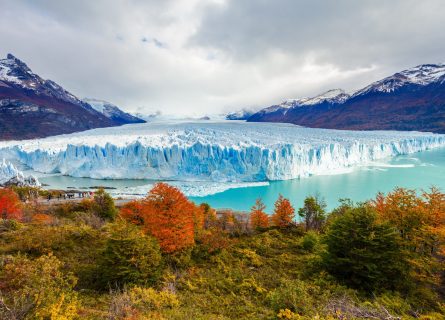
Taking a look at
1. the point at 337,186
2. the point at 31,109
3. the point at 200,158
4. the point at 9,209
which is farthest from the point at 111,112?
the point at 9,209

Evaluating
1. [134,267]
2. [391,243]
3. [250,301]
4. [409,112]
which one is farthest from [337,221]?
[409,112]

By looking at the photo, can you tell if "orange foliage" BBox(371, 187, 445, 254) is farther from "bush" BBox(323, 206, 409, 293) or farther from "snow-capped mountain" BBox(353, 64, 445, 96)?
"snow-capped mountain" BBox(353, 64, 445, 96)

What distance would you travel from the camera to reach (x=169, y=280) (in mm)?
7965

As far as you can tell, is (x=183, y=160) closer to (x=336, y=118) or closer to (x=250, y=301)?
(x=250, y=301)

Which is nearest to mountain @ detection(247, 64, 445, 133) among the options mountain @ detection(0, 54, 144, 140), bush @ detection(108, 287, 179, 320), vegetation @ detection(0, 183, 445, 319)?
vegetation @ detection(0, 183, 445, 319)

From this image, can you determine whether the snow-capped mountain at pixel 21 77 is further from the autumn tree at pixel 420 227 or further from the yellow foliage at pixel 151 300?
the autumn tree at pixel 420 227

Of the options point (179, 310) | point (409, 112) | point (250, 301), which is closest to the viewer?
point (179, 310)

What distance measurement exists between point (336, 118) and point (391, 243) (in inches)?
4533

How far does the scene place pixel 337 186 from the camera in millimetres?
31750

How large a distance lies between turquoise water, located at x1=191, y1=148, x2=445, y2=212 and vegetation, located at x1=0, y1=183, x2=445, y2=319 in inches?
652

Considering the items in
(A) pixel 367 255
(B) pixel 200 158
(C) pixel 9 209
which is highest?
(B) pixel 200 158

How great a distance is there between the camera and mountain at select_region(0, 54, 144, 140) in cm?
8294

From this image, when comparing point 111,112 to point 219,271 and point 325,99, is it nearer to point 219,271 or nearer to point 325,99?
point 325,99

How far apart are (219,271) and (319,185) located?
2623 cm
